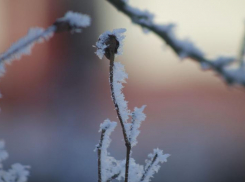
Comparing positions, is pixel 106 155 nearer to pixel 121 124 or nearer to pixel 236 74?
pixel 121 124

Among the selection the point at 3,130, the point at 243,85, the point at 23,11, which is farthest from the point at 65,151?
the point at 243,85

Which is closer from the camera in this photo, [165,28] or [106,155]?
[165,28]

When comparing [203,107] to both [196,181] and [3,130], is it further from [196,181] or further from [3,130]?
[3,130]

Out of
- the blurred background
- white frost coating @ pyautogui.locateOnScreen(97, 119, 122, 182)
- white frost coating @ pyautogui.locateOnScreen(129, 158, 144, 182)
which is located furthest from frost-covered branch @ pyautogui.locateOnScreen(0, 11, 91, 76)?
the blurred background

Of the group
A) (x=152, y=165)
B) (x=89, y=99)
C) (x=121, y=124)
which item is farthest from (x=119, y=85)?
(x=89, y=99)

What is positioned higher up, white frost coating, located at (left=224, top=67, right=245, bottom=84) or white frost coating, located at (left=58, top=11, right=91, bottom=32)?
white frost coating, located at (left=58, top=11, right=91, bottom=32)

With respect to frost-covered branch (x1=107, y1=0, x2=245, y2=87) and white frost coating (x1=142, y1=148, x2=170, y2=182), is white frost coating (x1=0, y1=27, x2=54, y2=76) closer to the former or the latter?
frost-covered branch (x1=107, y1=0, x2=245, y2=87)
